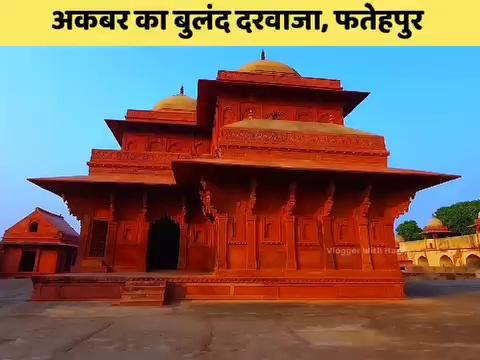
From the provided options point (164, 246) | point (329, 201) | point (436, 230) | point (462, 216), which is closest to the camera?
point (329, 201)

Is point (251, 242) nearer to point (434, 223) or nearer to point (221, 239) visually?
point (221, 239)

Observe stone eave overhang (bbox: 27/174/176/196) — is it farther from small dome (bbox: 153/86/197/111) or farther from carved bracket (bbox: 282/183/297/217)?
small dome (bbox: 153/86/197/111)

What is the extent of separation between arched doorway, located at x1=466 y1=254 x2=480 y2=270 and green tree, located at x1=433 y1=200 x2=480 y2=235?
20245 millimetres

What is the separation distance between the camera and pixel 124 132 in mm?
16938

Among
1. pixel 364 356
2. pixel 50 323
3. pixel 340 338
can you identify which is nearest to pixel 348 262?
pixel 340 338

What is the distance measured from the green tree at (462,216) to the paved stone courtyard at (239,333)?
48.3 meters

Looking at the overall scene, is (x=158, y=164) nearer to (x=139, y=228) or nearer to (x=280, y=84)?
(x=139, y=228)

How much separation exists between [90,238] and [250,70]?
33.2ft

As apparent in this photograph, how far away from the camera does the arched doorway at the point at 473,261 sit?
1125 inches

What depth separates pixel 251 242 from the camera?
9.27 metres

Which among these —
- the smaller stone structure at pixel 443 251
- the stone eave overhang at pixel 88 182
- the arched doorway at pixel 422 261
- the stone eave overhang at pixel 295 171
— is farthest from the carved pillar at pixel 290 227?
the arched doorway at pixel 422 261

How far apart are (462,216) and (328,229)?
48.4 metres

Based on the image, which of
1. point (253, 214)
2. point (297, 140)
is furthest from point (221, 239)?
point (297, 140)

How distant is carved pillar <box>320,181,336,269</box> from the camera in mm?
9453
